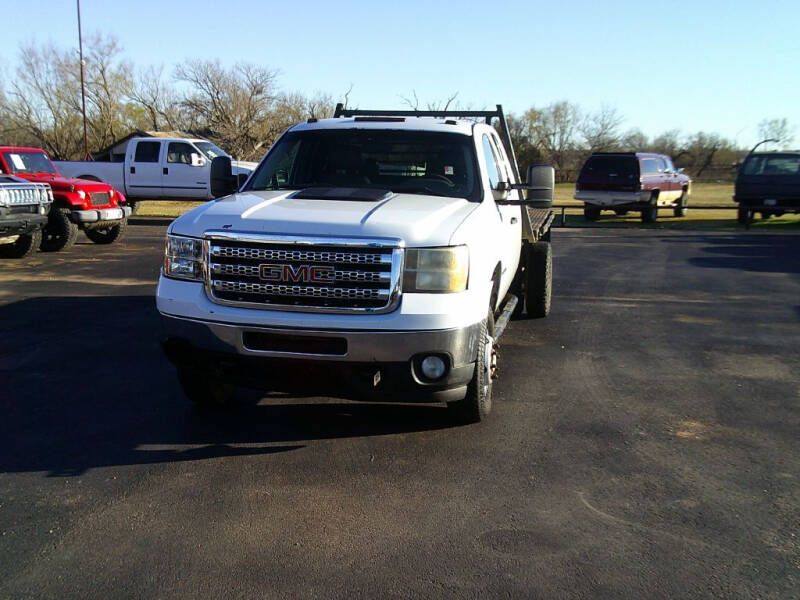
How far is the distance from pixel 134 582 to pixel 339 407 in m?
2.45

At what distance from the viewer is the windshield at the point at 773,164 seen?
843 inches

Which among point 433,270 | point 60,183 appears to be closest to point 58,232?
point 60,183

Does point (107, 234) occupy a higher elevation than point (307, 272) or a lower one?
lower

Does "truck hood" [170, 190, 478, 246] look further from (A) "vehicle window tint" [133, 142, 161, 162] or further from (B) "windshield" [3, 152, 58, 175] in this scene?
(A) "vehicle window tint" [133, 142, 161, 162]

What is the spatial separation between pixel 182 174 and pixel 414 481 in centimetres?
1933

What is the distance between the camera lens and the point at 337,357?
4375 millimetres

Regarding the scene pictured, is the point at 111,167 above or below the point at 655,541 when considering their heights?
above

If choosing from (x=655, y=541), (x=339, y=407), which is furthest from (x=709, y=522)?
(x=339, y=407)

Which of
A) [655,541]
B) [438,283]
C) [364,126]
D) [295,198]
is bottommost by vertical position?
[655,541]

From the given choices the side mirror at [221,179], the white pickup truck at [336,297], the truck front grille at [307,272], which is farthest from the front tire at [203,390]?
the side mirror at [221,179]

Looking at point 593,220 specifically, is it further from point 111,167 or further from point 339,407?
point 339,407

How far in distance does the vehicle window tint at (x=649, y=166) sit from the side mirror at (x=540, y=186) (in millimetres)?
18096

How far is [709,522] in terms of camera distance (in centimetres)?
385

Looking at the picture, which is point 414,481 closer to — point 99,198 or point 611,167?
point 99,198
